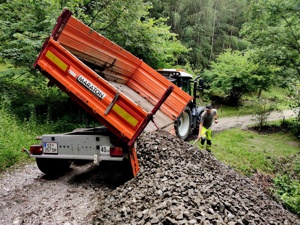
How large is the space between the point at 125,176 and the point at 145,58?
22.6 ft

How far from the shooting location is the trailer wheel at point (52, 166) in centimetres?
497

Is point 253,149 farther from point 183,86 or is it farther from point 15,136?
point 15,136

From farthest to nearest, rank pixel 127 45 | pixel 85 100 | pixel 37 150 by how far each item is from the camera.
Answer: pixel 127 45, pixel 37 150, pixel 85 100

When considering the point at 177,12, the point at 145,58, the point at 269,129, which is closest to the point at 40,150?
the point at 145,58

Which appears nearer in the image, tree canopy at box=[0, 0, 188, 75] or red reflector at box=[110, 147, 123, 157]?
red reflector at box=[110, 147, 123, 157]

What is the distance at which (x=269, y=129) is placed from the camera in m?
13.9

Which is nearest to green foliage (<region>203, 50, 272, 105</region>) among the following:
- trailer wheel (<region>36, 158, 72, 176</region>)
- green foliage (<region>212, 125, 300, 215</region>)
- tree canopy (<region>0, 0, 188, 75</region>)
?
green foliage (<region>212, 125, 300, 215</region>)

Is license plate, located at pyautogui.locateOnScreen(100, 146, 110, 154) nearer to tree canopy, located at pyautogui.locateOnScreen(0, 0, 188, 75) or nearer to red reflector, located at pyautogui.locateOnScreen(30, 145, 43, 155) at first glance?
red reflector, located at pyautogui.locateOnScreen(30, 145, 43, 155)

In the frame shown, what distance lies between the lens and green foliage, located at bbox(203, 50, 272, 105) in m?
18.3

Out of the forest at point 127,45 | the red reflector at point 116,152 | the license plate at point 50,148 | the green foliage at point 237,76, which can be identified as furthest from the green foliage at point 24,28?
the green foliage at point 237,76

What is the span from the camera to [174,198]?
3465 mm

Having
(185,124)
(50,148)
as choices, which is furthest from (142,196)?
(185,124)

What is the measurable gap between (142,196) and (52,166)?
2.33 metres

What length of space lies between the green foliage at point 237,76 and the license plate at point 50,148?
14.3 meters
